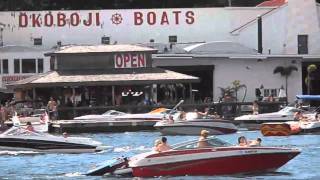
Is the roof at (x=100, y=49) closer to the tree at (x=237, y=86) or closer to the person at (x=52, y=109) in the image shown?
the person at (x=52, y=109)

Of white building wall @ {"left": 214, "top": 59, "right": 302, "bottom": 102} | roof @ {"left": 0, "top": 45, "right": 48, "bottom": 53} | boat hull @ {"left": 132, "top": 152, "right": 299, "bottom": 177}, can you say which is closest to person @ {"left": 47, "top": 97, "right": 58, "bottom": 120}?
roof @ {"left": 0, "top": 45, "right": 48, "bottom": 53}

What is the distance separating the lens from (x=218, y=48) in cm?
8294

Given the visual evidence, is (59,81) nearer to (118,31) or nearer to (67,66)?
(67,66)

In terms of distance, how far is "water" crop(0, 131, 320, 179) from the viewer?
36062 millimetres

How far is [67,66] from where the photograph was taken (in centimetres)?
7556

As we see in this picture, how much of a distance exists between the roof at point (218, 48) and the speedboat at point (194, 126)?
77.3 feet

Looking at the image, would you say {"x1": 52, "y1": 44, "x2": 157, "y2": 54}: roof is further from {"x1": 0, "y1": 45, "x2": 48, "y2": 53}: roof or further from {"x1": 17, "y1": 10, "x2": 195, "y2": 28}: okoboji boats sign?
{"x1": 17, "y1": 10, "x2": 195, "y2": 28}: okoboji boats sign

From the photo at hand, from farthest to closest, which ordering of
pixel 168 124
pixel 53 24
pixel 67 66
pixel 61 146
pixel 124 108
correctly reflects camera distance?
pixel 53 24, pixel 67 66, pixel 124 108, pixel 168 124, pixel 61 146

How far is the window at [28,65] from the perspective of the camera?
8369cm

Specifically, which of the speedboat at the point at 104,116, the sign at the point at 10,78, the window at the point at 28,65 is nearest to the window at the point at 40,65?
the window at the point at 28,65

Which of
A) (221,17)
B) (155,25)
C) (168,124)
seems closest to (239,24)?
(221,17)

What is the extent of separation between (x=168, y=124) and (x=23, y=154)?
15.7 metres

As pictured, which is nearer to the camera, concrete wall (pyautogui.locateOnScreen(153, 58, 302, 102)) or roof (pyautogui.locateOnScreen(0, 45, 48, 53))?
concrete wall (pyautogui.locateOnScreen(153, 58, 302, 102))

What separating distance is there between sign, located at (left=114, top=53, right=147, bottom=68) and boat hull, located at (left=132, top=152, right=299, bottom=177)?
41.5 metres
